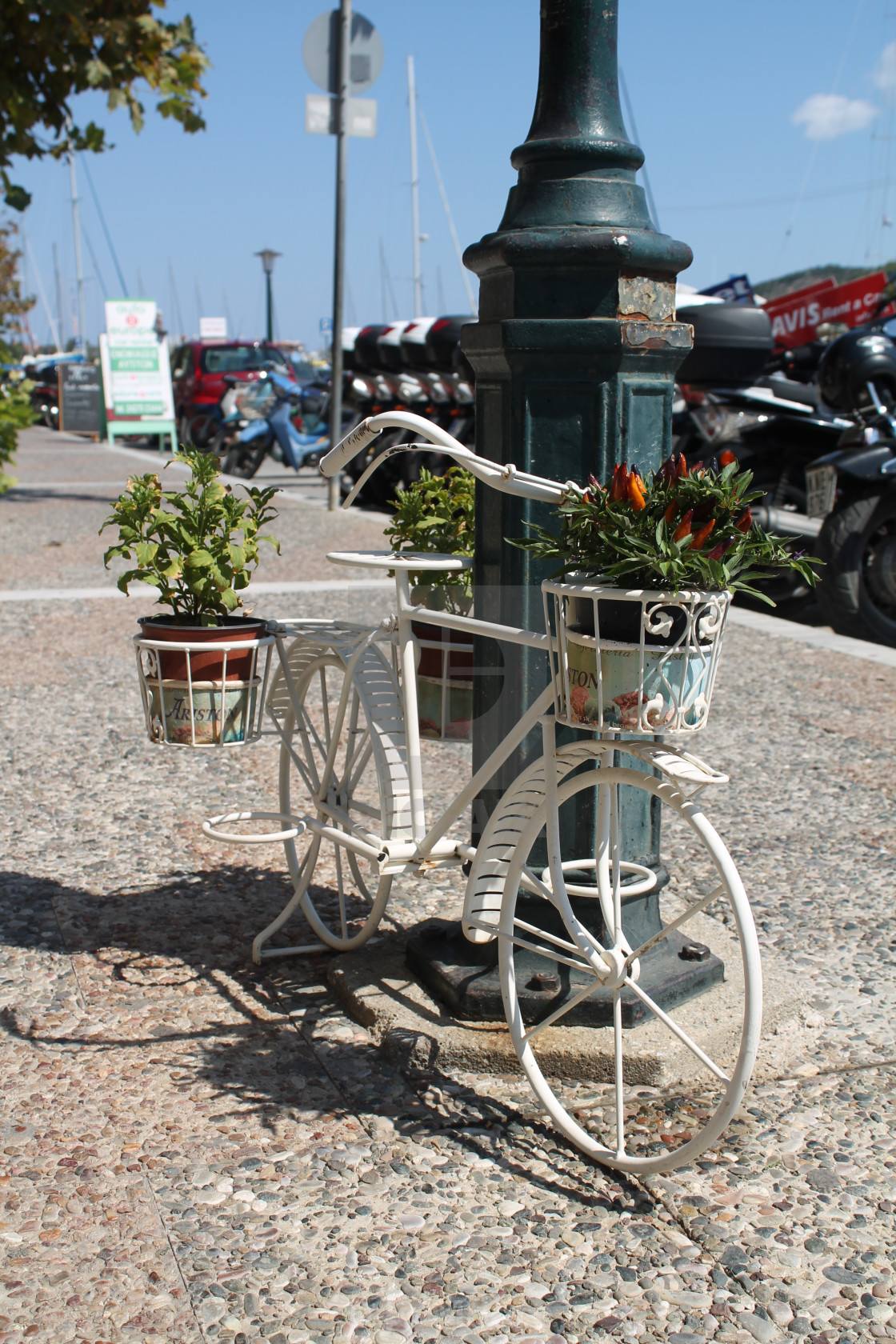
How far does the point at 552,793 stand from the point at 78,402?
2963 cm

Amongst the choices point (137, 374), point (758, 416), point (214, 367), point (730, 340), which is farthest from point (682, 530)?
point (214, 367)

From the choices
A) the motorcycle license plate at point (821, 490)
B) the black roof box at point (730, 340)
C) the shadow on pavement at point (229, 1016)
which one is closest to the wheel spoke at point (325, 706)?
the shadow on pavement at point (229, 1016)

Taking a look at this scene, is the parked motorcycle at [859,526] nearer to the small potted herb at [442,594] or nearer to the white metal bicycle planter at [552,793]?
the white metal bicycle planter at [552,793]

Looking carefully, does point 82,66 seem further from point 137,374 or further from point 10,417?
point 137,374

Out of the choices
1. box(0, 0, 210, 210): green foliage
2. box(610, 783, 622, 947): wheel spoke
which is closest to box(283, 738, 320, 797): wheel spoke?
box(610, 783, 622, 947): wheel spoke

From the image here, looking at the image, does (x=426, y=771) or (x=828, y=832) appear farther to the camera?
(x=426, y=771)

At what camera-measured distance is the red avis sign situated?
34.2 feet

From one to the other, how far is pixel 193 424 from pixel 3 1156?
20026mm

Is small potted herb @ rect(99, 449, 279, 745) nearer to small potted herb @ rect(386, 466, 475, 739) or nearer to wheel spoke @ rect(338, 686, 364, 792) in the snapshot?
wheel spoke @ rect(338, 686, 364, 792)

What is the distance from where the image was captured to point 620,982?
7.83 ft

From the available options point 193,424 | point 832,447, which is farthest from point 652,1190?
point 193,424

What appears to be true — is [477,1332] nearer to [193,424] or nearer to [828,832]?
[828,832]

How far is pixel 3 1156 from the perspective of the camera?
2.35m

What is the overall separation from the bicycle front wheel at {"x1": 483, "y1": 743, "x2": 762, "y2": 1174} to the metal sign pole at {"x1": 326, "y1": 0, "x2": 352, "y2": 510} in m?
8.79
